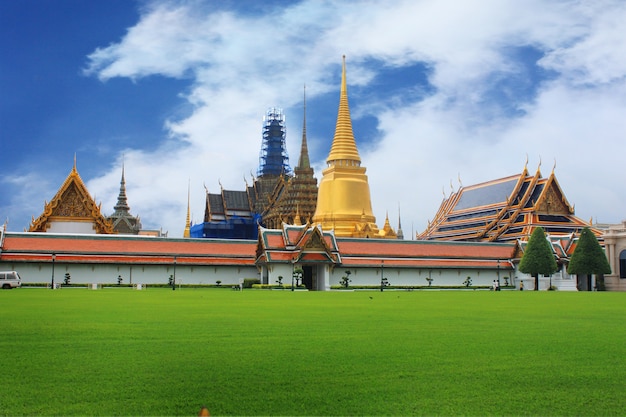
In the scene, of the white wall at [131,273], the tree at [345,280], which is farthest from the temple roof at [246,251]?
the tree at [345,280]

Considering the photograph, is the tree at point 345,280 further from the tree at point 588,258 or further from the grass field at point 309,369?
the grass field at point 309,369

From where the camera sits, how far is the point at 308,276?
50406 millimetres

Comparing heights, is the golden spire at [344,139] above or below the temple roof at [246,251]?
above

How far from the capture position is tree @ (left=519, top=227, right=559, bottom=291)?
49.1 meters

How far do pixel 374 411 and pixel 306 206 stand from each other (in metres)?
72.3

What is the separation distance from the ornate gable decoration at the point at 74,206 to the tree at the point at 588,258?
3422 centimetres

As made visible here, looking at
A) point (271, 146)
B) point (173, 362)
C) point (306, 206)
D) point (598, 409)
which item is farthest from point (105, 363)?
point (271, 146)

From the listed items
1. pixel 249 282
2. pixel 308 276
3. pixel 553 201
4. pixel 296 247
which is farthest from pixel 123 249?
pixel 553 201

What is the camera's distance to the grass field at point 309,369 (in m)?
6.22

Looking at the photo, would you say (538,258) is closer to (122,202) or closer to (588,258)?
(588,258)

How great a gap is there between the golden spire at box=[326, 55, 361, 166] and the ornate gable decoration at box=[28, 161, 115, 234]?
23.3 meters

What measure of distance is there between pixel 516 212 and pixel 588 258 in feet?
59.0

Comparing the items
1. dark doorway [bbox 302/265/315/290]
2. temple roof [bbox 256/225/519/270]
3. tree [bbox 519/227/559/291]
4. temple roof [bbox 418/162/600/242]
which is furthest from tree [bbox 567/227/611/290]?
dark doorway [bbox 302/265/315/290]

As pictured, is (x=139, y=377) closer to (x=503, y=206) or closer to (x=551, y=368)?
(x=551, y=368)
